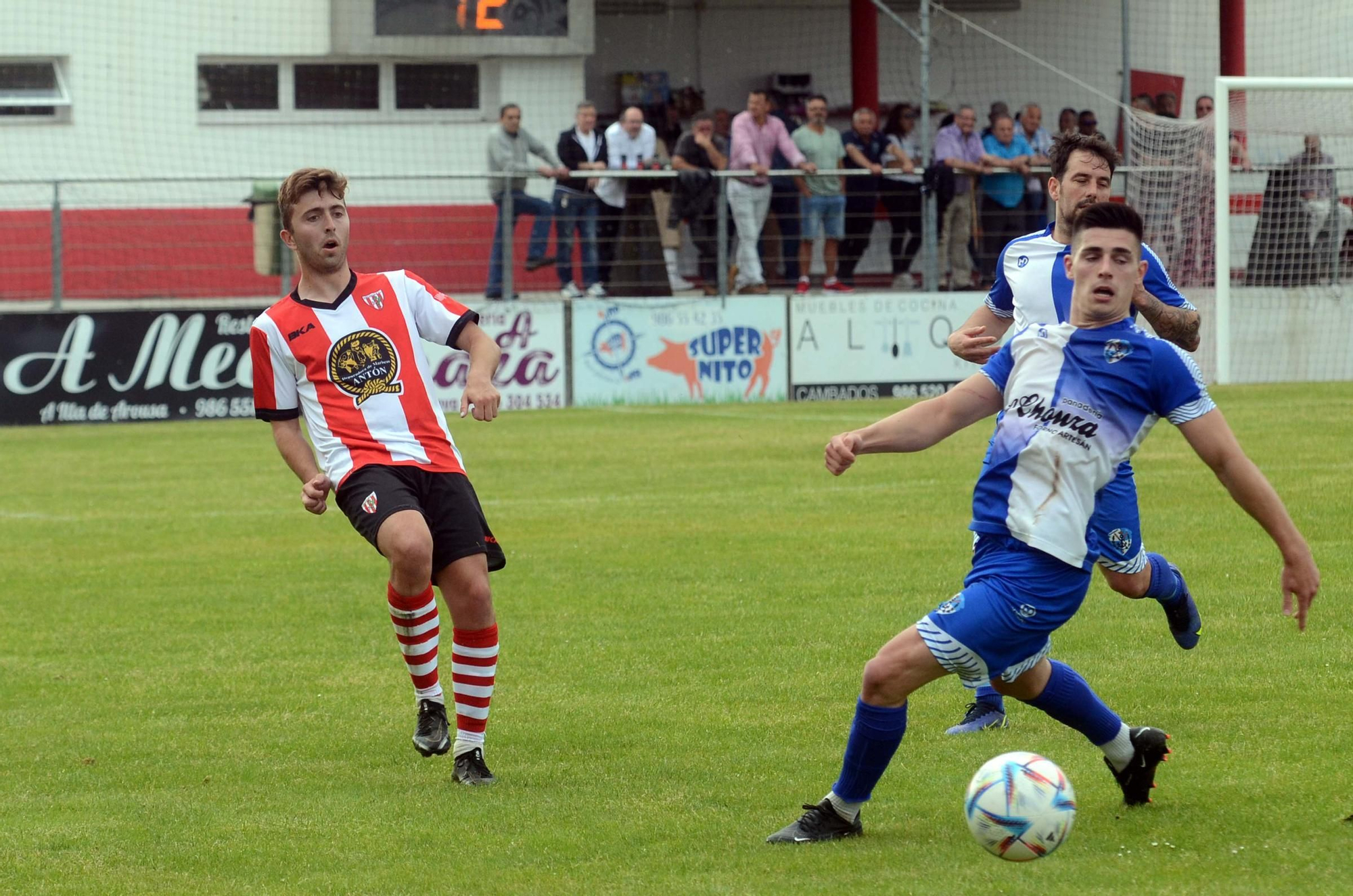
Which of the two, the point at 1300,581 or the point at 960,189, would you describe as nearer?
the point at 1300,581

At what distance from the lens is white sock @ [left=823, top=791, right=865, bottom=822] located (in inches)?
188

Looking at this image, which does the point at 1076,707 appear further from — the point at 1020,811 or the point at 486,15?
the point at 486,15

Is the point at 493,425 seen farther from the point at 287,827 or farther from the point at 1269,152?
the point at 287,827

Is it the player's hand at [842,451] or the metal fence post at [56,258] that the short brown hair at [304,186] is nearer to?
the player's hand at [842,451]

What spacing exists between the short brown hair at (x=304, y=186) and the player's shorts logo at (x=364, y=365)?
43cm

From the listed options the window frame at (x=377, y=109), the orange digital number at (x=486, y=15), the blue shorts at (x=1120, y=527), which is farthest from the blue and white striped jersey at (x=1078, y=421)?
the window frame at (x=377, y=109)

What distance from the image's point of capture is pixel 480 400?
5570 mm

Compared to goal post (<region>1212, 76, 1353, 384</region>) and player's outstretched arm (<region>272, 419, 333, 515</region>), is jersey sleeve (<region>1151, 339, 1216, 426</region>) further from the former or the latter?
goal post (<region>1212, 76, 1353, 384</region>)

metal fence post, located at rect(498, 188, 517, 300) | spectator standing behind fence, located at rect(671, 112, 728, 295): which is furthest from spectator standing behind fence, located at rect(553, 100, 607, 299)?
spectator standing behind fence, located at rect(671, 112, 728, 295)

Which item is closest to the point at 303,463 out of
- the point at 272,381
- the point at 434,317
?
the point at 272,381

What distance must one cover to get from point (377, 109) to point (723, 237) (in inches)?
277

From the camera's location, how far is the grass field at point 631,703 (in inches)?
186

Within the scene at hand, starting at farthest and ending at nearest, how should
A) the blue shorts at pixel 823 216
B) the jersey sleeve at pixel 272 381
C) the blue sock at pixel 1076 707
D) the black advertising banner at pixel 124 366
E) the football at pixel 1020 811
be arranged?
the blue shorts at pixel 823 216, the black advertising banner at pixel 124 366, the jersey sleeve at pixel 272 381, the blue sock at pixel 1076 707, the football at pixel 1020 811

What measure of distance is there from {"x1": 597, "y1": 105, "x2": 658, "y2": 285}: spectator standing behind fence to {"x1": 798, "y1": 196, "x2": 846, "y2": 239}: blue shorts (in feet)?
5.87
